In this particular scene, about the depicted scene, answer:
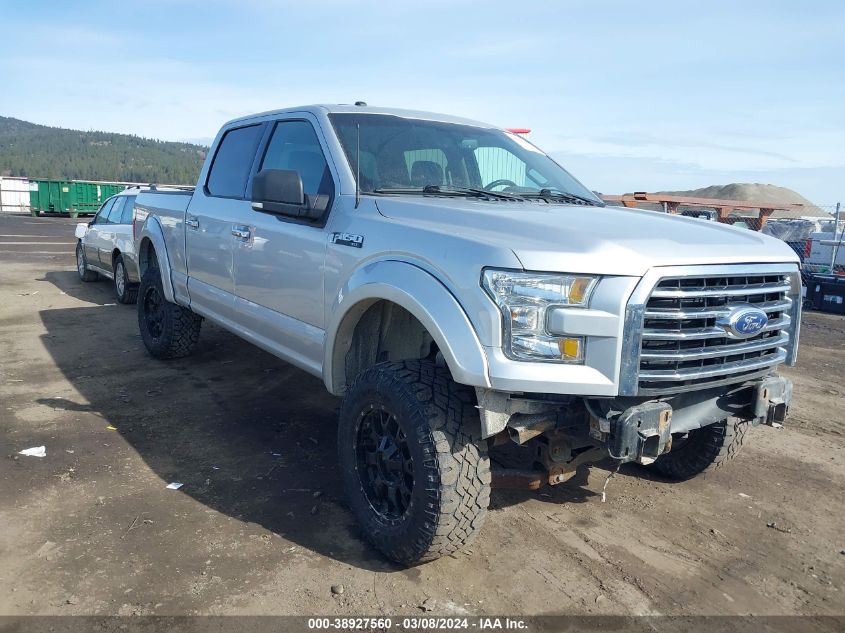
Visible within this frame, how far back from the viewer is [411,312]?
9.78ft

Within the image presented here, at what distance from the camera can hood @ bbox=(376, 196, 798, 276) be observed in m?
2.65

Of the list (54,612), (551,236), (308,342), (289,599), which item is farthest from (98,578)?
(551,236)

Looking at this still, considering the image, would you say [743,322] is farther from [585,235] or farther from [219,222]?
[219,222]

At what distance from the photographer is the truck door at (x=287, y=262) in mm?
3809

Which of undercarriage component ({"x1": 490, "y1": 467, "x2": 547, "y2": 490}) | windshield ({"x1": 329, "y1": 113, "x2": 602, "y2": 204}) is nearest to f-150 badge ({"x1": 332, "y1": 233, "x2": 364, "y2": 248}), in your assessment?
windshield ({"x1": 329, "y1": 113, "x2": 602, "y2": 204})

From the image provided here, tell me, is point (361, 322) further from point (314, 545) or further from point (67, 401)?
point (67, 401)

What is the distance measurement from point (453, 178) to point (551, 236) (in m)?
1.37

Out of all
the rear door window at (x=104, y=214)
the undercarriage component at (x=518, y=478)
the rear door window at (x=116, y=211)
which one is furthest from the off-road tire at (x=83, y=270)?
the undercarriage component at (x=518, y=478)

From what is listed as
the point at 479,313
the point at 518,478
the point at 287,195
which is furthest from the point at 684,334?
the point at 287,195

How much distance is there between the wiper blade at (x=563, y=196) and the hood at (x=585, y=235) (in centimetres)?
33

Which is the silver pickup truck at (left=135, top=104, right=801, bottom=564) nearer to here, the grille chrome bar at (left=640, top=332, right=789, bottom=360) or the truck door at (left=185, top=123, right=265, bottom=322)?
the grille chrome bar at (left=640, top=332, right=789, bottom=360)

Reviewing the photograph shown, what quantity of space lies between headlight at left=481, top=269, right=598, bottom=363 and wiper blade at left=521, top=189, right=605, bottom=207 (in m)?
1.38

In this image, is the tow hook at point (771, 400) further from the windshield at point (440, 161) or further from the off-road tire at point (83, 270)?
the off-road tire at point (83, 270)

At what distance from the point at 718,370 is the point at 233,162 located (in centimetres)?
372
